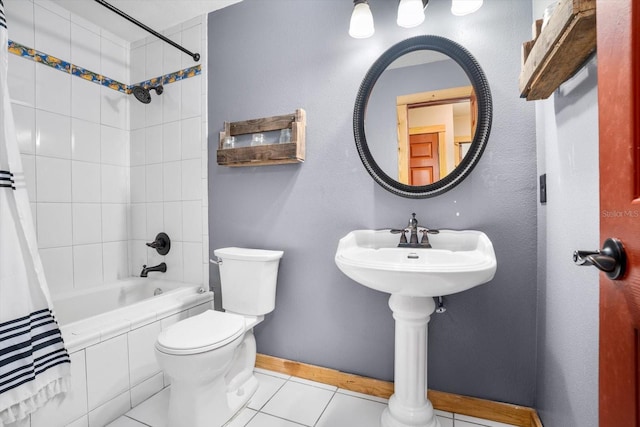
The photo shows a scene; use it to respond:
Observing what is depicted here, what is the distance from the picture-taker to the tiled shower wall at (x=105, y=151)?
1.70 metres

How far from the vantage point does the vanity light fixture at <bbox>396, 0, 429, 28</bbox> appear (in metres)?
1.24

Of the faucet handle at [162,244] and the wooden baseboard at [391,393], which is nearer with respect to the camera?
the wooden baseboard at [391,393]

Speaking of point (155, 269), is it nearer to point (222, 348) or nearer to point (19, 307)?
point (19, 307)

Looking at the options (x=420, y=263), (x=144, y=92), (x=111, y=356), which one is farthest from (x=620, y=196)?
(x=144, y=92)

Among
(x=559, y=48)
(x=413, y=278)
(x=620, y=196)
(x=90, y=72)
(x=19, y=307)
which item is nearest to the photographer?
(x=620, y=196)

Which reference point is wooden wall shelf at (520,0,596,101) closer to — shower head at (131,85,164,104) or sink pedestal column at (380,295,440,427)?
sink pedestal column at (380,295,440,427)

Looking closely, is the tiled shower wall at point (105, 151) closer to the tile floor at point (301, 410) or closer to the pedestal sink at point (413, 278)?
the tile floor at point (301, 410)

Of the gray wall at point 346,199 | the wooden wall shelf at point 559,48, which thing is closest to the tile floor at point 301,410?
the gray wall at point 346,199

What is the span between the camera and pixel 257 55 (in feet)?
5.67

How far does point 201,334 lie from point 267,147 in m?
1.00

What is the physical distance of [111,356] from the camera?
1.29m

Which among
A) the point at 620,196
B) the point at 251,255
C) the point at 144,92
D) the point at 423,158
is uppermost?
the point at 144,92

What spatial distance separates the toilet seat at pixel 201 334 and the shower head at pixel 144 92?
1630 millimetres

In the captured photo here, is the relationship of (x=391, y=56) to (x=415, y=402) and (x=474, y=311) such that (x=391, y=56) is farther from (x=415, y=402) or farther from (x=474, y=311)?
(x=415, y=402)
